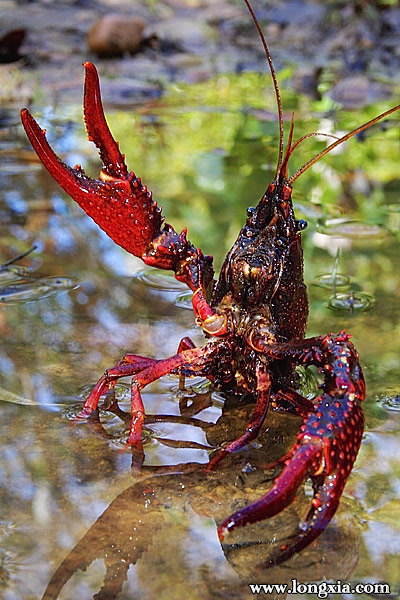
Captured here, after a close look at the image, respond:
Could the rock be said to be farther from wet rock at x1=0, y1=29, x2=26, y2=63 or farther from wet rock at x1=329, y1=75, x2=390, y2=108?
wet rock at x1=329, y1=75, x2=390, y2=108

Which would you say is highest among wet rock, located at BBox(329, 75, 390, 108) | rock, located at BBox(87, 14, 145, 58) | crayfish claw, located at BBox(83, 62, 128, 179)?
crayfish claw, located at BBox(83, 62, 128, 179)

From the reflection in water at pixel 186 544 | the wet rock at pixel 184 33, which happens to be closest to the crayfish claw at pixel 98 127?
the reflection in water at pixel 186 544

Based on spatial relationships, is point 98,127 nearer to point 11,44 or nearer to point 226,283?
point 226,283

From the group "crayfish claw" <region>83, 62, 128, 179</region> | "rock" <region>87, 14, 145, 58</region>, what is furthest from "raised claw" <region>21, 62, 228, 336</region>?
"rock" <region>87, 14, 145, 58</region>

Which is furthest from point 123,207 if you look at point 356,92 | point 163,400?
point 356,92

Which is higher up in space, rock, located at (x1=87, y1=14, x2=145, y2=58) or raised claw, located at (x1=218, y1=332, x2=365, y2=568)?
raised claw, located at (x1=218, y1=332, x2=365, y2=568)

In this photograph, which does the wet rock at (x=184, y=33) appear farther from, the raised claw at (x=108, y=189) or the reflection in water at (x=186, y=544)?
the reflection in water at (x=186, y=544)
